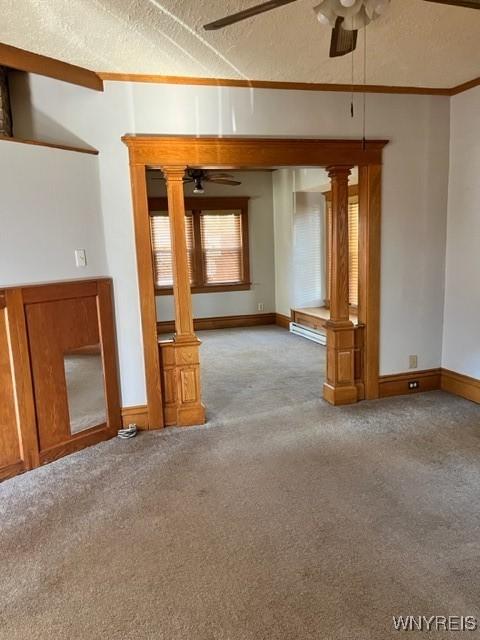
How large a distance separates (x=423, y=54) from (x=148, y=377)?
3067 millimetres

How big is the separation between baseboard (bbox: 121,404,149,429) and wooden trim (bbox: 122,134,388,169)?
1903 mm

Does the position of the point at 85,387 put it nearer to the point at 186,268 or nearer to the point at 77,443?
the point at 77,443

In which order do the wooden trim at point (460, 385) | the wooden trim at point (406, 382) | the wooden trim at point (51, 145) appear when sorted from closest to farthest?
the wooden trim at point (51, 145) → the wooden trim at point (460, 385) → the wooden trim at point (406, 382)

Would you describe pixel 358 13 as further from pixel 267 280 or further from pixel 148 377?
pixel 267 280

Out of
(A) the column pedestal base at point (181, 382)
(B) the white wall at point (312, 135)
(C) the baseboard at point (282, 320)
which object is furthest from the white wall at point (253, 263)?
(B) the white wall at point (312, 135)

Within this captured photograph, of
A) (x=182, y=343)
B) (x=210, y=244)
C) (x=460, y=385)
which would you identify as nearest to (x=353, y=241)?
(x=210, y=244)

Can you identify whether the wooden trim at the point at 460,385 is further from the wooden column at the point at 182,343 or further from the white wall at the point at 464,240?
the wooden column at the point at 182,343

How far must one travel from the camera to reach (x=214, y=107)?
348cm

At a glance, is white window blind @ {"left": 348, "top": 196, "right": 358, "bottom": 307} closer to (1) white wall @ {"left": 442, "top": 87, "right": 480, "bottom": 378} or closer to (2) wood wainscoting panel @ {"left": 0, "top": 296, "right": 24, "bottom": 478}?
(1) white wall @ {"left": 442, "top": 87, "right": 480, "bottom": 378}

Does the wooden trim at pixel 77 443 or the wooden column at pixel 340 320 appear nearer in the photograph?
the wooden trim at pixel 77 443

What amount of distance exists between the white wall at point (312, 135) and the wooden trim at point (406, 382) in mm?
90

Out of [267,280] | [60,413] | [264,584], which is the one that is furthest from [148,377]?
[267,280]

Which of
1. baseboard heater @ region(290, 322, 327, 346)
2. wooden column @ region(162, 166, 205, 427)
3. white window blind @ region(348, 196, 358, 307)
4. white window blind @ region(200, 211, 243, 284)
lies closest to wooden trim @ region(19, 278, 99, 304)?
wooden column @ region(162, 166, 205, 427)

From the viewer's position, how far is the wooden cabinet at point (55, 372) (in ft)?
9.64
